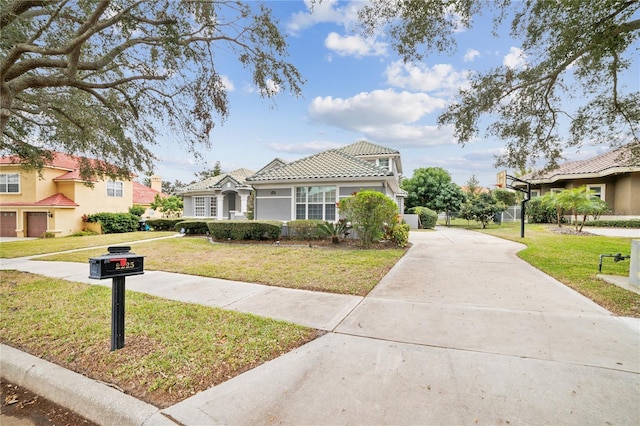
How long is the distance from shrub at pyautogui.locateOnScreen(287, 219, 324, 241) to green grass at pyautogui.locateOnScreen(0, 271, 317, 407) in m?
7.93

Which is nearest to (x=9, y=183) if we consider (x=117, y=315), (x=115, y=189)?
(x=115, y=189)

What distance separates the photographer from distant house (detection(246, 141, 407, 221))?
45.7 feet

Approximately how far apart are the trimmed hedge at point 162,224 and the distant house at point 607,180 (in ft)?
81.2

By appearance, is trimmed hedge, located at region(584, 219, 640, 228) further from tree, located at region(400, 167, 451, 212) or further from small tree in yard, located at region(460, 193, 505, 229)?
tree, located at region(400, 167, 451, 212)

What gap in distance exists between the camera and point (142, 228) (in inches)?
997

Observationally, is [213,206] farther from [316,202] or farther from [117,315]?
[117,315]

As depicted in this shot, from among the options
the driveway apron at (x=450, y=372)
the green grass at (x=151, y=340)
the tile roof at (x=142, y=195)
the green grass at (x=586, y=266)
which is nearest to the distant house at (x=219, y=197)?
the tile roof at (x=142, y=195)

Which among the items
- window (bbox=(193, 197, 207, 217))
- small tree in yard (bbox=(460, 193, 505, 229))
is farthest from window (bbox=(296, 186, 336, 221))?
window (bbox=(193, 197, 207, 217))

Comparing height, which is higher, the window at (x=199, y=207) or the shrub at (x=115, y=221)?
the window at (x=199, y=207)

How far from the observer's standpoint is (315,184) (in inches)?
586

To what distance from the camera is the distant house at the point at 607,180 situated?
18.4m

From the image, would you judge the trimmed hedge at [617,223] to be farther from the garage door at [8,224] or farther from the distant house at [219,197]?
the garage door at [8,224]

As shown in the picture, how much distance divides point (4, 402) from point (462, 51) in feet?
33.2

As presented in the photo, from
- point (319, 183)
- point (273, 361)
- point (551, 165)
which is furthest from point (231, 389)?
point (319, 183)
